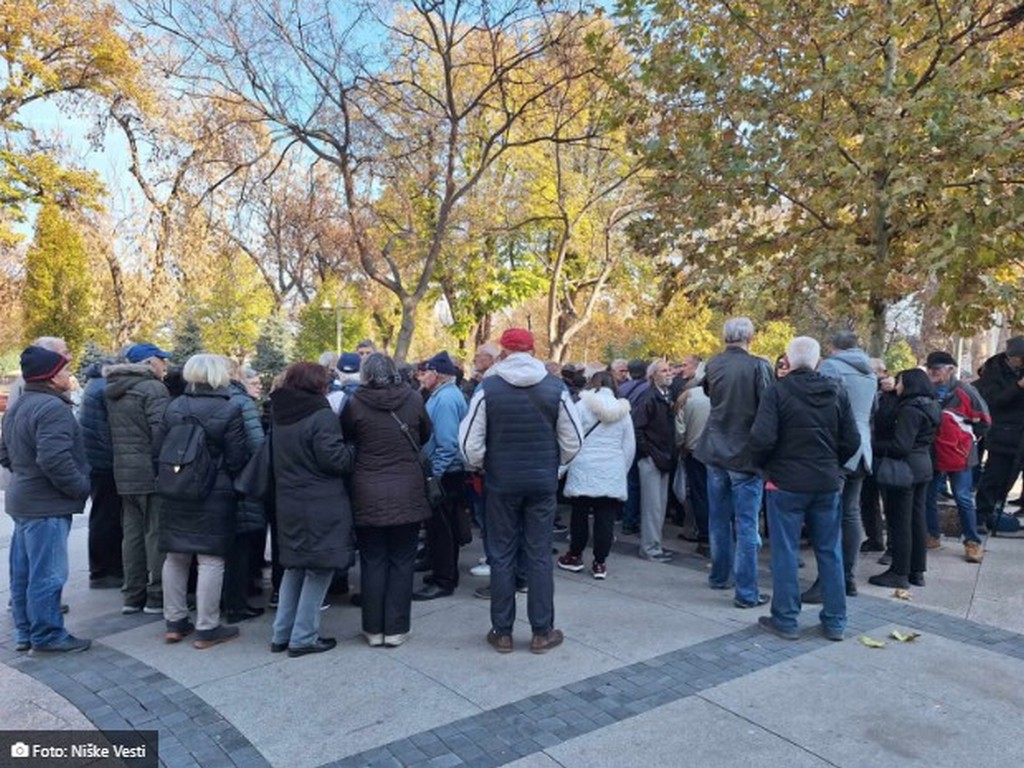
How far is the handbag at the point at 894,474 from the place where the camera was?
5.88m

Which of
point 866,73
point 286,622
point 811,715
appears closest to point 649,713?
point 811,715

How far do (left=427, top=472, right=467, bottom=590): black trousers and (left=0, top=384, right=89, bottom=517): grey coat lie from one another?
2386 millimetres

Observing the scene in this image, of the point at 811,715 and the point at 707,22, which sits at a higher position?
the point at 707,22

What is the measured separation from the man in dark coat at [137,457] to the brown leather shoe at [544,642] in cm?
269

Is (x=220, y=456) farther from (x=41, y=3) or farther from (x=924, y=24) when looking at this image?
(x=41, y=3)

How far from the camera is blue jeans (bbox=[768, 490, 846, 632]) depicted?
491cm

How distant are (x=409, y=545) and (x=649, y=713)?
5.79 ft

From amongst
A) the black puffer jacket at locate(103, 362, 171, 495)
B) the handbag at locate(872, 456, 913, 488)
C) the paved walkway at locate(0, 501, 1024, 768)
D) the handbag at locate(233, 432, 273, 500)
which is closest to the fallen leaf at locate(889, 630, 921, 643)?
the paved walkway at locate(0, 501, 1024, 768)

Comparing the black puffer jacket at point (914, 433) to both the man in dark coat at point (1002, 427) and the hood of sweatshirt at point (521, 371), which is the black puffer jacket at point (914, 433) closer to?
the man in dark coat at point (1002, 427)

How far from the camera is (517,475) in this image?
182 inches

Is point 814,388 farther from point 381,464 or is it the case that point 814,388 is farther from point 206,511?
point 206,511

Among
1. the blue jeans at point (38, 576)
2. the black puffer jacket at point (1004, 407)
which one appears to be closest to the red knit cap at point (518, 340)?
the blue jeans at point (38, 576)

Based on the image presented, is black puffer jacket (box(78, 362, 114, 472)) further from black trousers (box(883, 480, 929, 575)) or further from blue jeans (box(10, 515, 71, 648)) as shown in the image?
black trousers (box(883, 480, 929, 575))

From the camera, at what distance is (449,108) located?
11.2 metres
